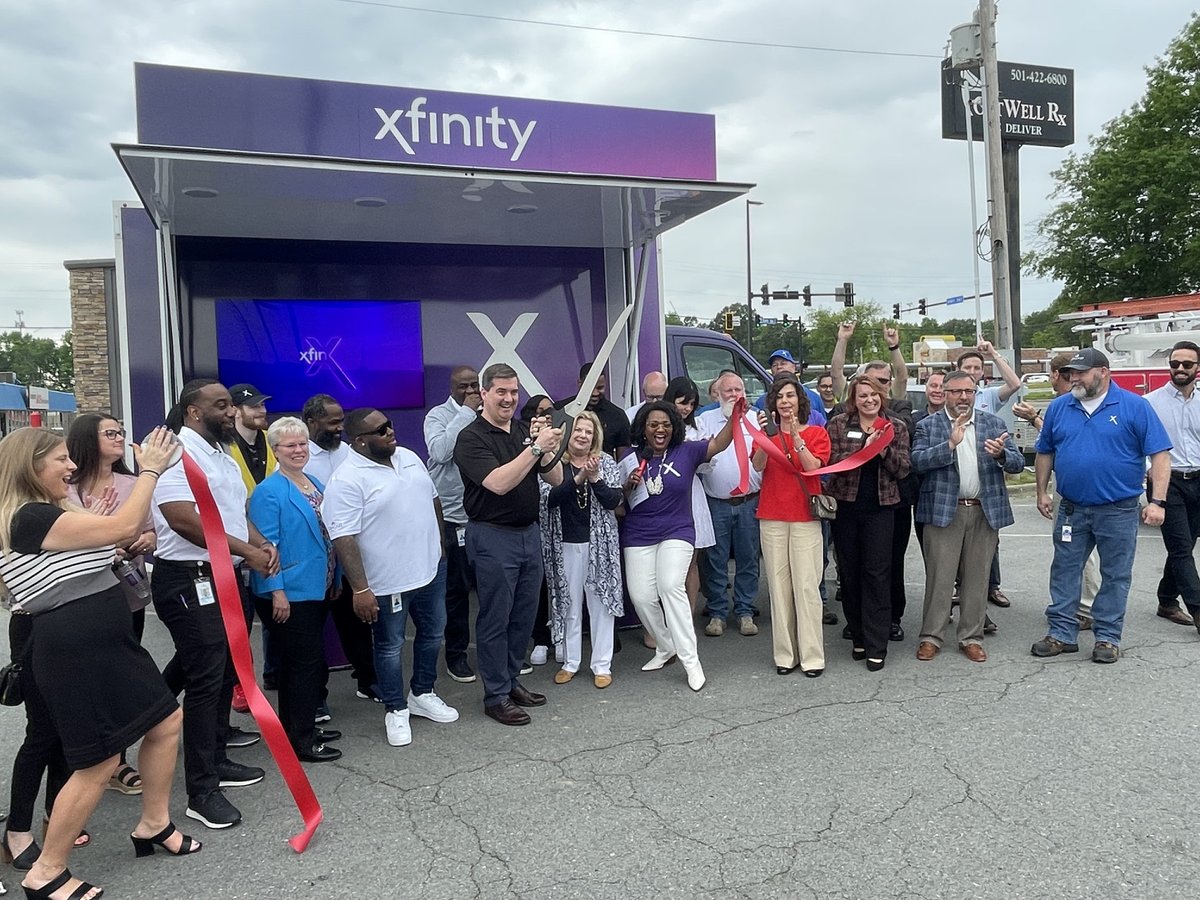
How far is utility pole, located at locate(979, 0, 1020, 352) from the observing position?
1382cm

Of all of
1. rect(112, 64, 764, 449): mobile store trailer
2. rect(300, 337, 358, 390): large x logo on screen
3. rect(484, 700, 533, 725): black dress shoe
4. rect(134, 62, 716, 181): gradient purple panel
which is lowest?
rect(484, 700, 533, 725): black dress shoe

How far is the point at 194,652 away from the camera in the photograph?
12.0 ft

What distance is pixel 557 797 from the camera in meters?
3.81

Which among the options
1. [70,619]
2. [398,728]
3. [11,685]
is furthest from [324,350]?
[70,619]

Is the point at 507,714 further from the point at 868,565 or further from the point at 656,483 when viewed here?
the point at 868,565

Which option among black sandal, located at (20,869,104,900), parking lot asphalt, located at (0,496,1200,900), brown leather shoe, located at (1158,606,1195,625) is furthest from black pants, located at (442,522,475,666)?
brown leather shoe, located at (1158,606,1195,625)

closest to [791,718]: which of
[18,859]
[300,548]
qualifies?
[300,548]

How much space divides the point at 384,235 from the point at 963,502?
4469mm

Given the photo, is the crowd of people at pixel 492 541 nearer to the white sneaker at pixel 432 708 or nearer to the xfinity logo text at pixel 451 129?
the white sneaker at pixel 432 708

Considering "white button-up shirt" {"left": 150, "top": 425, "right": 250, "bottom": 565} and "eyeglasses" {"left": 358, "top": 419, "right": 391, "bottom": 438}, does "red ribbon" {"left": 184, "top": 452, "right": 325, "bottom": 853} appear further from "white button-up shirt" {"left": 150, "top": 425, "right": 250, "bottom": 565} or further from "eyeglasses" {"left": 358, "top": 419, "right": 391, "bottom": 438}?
"eyeglasses" {"left": 358, "top": 419, "right": 391, "bottom": 438}

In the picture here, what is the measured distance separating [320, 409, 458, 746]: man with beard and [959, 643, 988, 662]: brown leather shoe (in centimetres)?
325

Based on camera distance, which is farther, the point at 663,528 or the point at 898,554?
the point at 898,554

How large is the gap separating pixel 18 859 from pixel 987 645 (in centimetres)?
528

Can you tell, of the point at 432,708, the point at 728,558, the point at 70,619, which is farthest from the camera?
the point at 728,558
